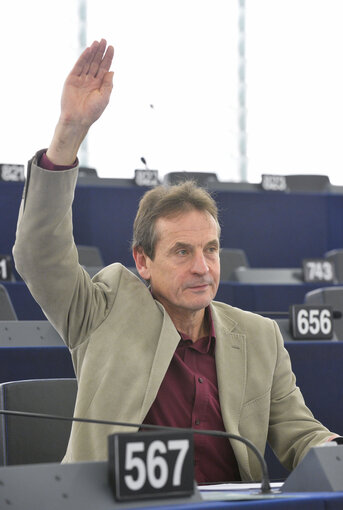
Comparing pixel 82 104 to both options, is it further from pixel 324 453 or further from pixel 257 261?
pixel 257 261

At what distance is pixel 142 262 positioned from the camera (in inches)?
87.9

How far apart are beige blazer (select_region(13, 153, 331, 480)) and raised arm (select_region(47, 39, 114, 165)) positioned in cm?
5

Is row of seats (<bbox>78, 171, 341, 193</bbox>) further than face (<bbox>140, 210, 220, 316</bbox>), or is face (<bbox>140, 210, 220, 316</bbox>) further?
row of seats (<bbox>78, 171, 341, 193</bbox>)

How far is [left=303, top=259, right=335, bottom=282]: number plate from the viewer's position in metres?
5.45

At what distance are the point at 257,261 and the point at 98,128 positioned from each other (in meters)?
2.80

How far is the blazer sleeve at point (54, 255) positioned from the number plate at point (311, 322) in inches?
57.8

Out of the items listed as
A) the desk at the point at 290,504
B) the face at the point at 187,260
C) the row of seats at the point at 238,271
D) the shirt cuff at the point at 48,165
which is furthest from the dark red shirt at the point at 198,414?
the row of seats at the point at 238,271

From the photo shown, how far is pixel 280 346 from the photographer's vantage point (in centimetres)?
228

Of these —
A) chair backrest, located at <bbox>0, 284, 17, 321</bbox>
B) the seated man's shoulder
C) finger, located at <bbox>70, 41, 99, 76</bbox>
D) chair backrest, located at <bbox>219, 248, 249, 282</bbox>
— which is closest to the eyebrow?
the seated man's shoulder

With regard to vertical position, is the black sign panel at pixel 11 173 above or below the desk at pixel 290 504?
above

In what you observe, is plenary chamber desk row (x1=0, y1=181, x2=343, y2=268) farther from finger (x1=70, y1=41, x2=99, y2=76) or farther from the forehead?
finger (x1=70, y1=41, x2=99, y2=76)

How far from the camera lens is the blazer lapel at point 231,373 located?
6.70 ft

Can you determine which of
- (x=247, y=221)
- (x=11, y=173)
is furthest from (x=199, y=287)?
(x=247, y=221)

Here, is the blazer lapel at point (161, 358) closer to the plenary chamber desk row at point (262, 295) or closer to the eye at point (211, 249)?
the eye at point (211, 249)
